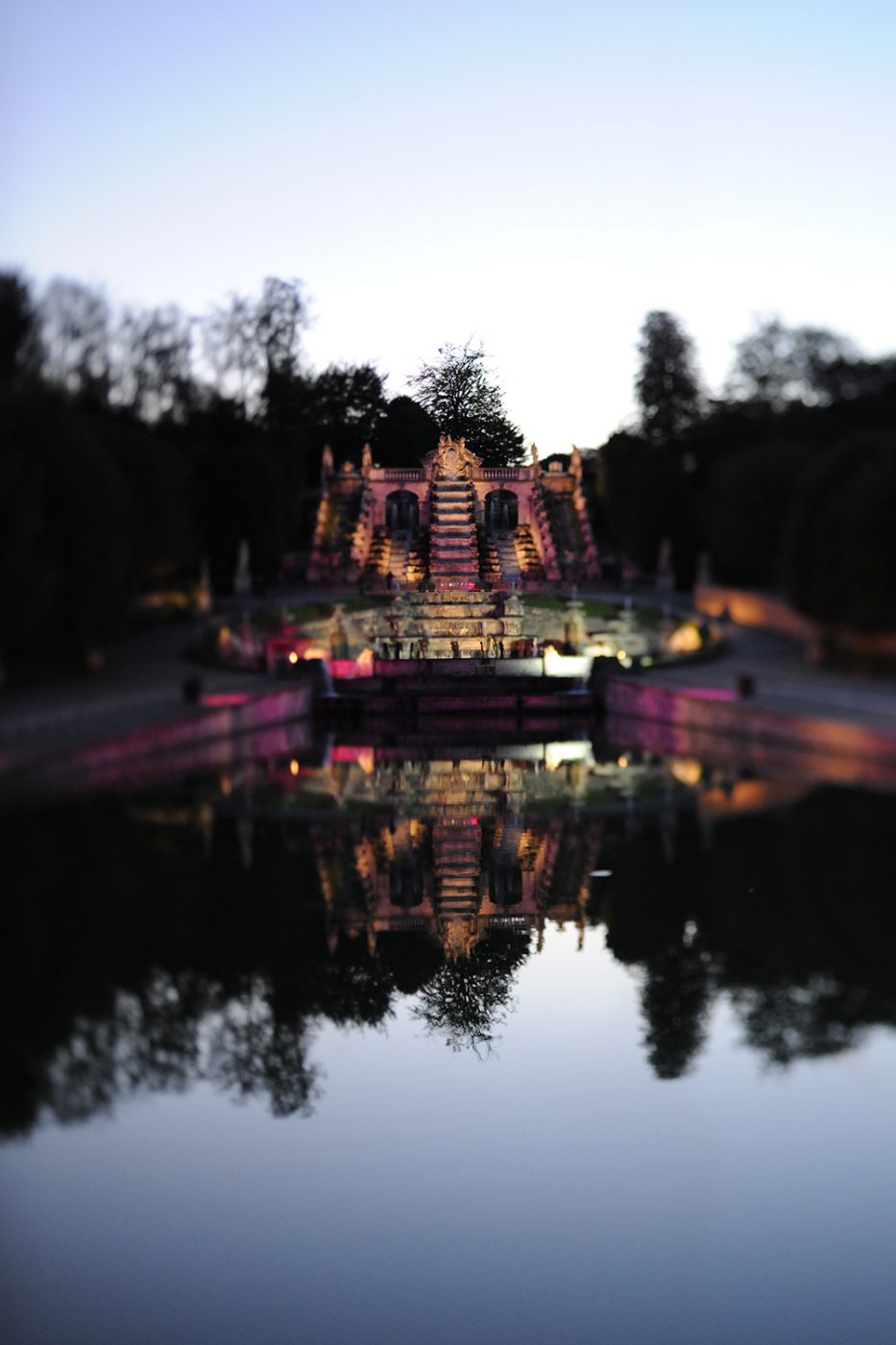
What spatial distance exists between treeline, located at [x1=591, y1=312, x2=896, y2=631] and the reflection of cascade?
926 centimetres

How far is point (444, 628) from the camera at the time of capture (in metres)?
→ 27.3

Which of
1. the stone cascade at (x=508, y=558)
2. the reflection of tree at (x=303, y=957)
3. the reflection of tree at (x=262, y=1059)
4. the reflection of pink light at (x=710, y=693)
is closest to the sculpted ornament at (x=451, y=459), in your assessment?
the reflection of tree at (x=303, y=957)

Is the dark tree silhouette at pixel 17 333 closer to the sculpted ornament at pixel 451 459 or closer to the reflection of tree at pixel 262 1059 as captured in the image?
the sculpted ornament at pixel 451 459

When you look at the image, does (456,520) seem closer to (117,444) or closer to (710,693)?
(710,693)

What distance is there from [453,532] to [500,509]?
512 millimetres

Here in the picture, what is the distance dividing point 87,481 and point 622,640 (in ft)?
45.6

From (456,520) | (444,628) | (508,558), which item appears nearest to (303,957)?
(456,520)

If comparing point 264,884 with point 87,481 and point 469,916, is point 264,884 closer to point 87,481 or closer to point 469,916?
point 469,916

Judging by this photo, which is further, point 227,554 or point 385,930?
point 227,554

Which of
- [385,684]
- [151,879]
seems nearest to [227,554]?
[385,684]

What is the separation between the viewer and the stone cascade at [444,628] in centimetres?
2514

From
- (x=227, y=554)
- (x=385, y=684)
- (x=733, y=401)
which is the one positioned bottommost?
(x=385, y=684)

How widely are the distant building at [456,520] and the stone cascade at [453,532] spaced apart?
0.04 ft

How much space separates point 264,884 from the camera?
1023 cm
